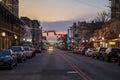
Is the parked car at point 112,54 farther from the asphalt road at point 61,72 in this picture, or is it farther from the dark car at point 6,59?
the dark car at point 6,59

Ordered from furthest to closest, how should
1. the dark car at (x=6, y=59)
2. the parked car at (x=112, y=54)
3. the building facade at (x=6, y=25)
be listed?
the building facade at (x=6, y=25) → the parked car at (x=112, y=54) → the dark car at (x=6, y=59)

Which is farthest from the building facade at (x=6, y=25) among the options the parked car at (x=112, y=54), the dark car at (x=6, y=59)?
the dark car at (x=6, y=59)

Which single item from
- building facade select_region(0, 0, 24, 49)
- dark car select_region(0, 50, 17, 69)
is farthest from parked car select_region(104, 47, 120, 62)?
building facade select_region(0, 0, 24, 49)

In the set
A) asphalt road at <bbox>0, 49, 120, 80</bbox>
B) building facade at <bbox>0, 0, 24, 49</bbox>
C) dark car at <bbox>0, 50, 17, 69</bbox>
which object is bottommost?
asphalt road at <bbox>0, 49, 120, 80</bbox>

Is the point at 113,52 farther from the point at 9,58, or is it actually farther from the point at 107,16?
the point at 107,16

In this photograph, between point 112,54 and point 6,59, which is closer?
point 6,59

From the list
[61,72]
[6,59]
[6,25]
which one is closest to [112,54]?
[6,59]

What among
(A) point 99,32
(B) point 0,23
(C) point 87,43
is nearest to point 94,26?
(A) point 99,32

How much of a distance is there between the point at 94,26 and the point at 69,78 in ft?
254

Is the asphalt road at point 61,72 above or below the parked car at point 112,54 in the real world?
below

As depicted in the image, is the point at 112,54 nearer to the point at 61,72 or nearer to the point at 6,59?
the point at 6,59

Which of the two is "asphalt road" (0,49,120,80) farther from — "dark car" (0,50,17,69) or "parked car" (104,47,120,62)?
"parked car" (104,47,120,62)

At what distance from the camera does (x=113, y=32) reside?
81.2m

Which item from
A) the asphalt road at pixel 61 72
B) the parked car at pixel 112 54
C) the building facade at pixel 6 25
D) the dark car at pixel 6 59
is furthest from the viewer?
the building facade at pixel 6 25
